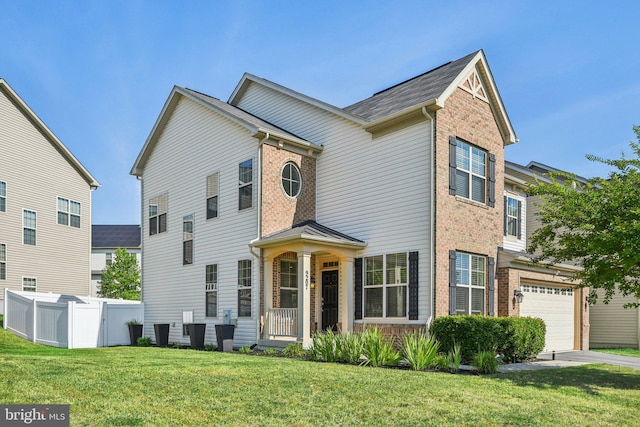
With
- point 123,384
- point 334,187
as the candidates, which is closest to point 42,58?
point 334,187

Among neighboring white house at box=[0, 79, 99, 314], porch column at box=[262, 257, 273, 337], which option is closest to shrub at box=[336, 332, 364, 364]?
porch column at box=[262, 257, 273, 337]

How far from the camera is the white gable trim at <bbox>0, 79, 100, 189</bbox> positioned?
2579 cm

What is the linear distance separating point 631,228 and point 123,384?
29.0 feet

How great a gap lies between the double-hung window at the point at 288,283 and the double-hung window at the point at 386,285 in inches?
95.5

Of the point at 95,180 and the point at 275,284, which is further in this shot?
the point at 95,180

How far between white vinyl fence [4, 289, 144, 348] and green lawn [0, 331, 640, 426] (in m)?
7.42

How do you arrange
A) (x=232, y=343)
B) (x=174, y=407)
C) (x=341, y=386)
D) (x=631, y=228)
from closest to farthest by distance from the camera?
(x=174, y=407)
(x=341, y=386)
(x=631, y=228)
(x=232, y=343)

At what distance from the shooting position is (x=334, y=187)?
17.3 meters

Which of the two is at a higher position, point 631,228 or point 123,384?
point 631,228

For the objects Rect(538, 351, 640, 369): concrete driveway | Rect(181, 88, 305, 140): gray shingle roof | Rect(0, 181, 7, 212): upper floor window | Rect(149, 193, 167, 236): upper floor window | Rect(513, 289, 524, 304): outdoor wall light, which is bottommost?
Rect(538, 351, 640, 369): concrete driveway

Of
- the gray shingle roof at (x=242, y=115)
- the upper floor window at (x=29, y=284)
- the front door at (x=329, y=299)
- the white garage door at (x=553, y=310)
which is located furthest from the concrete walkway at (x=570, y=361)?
the upper floor window at (x=29, y=284)

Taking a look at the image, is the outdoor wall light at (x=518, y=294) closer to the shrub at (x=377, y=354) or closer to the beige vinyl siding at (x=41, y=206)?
the shrub at (x=377, y=354)

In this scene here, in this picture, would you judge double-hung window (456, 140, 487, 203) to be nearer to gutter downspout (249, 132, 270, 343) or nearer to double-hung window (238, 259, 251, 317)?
gutter downspout (249, 132, 270, 343)

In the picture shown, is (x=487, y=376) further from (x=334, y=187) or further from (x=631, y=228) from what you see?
(x=334, y=187)
